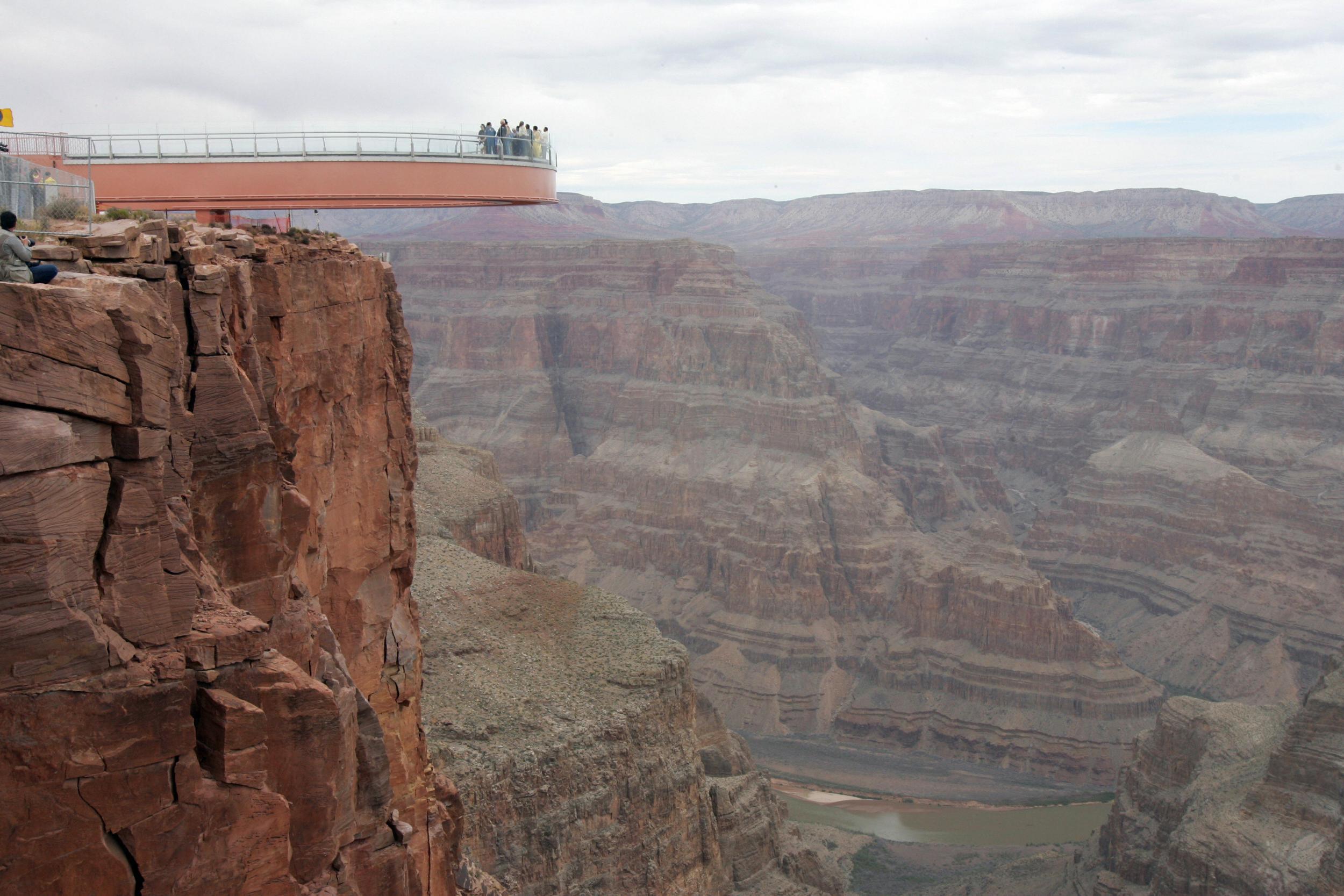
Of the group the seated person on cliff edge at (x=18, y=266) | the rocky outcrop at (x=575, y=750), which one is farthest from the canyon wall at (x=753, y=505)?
the seated person on cliff edge at (x=18, y=266)

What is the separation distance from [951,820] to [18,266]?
220 feet

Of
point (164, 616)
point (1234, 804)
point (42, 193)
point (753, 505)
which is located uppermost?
point (42, 193)

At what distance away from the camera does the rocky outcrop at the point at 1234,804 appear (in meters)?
44.7

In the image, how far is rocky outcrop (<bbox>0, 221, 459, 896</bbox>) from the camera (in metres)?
9.98

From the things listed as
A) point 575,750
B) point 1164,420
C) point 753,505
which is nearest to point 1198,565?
point 1164,420

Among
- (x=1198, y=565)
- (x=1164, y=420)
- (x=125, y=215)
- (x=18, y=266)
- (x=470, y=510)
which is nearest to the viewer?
(x=18, y=266)

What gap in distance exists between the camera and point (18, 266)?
1062 cm

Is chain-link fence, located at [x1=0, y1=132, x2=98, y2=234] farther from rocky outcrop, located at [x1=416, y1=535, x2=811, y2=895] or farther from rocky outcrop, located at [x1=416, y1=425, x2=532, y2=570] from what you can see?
rocky outcrop, located at [x1=416, y1=425, x2=532, y2=570]

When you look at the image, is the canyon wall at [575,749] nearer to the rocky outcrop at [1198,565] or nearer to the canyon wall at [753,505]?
the canyon wall at [753,505]

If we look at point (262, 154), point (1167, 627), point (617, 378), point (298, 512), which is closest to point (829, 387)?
point (617, 378)

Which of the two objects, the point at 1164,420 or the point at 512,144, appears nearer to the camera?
the point at 512,144

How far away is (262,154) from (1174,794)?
45231 mm

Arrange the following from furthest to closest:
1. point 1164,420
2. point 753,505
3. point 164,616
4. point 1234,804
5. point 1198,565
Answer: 1. point 1164,420
2. point 1198,565
3. point 753,505
4. point 1234,804
5. point 164,616

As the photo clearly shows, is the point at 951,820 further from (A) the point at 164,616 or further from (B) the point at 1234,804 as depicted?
(A) the point at 164,616
